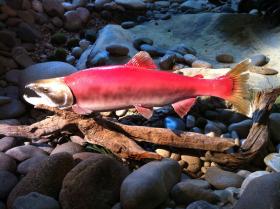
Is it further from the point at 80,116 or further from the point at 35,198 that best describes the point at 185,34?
the point at 35,198

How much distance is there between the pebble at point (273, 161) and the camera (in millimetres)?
2536

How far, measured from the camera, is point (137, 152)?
2641mm

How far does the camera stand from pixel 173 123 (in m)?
3.10

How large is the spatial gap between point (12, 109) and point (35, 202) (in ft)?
5.36

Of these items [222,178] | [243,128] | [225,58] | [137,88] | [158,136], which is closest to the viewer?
[137,88]

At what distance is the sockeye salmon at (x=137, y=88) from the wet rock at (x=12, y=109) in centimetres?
108

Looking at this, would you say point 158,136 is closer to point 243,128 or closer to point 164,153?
point 164,153

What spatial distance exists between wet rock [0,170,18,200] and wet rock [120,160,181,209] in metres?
0.71

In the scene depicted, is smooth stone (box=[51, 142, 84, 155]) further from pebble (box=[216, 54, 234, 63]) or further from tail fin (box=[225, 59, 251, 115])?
pebble (box=[216, 54, 234, 63])

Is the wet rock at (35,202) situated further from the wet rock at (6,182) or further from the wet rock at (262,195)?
the wet rock at (262,195)

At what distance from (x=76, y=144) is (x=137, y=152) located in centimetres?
50

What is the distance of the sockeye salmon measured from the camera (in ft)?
7.83

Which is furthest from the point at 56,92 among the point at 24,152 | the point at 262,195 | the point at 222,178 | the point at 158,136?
the point at 262,195

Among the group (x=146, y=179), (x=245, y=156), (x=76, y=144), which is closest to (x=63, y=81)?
(x=76, y=144)
